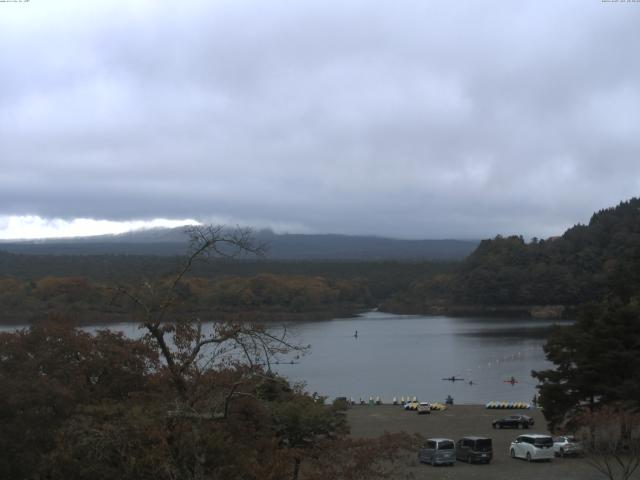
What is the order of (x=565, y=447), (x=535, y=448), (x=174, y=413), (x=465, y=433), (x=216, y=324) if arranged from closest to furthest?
(x=174, y=413) → (x=216, y=324) → (x=535, y=448) → (x=565, y=447) → (x=465, y=433)

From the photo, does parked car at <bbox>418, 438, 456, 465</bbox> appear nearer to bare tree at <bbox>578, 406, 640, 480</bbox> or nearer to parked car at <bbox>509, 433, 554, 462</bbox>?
parked car at <bbox>509, 433, 554, 462</bbox>

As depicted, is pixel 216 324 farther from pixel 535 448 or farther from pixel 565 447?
pixel 565 447

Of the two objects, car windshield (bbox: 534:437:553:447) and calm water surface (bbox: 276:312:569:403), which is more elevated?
car windshield (bbox: 534:437:553:447)

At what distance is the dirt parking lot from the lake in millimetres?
3897

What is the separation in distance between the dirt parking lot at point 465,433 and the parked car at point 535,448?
0.52 ft

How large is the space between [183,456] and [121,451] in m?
0.56

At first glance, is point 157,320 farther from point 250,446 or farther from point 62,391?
point 62,391

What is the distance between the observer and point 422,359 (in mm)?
48125

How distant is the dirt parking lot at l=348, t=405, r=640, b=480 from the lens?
14211 mm

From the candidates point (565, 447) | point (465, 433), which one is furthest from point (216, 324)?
point (465, 433)

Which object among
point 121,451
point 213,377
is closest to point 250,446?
point 213,377

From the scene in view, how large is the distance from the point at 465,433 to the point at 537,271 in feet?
215

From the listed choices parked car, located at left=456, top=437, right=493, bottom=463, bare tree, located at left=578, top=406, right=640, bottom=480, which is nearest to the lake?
parked car, located at left=456, top=437, right=493, bottom=463

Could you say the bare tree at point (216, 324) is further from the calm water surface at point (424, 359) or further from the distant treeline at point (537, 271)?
the distant treeline at point (537, 271)
